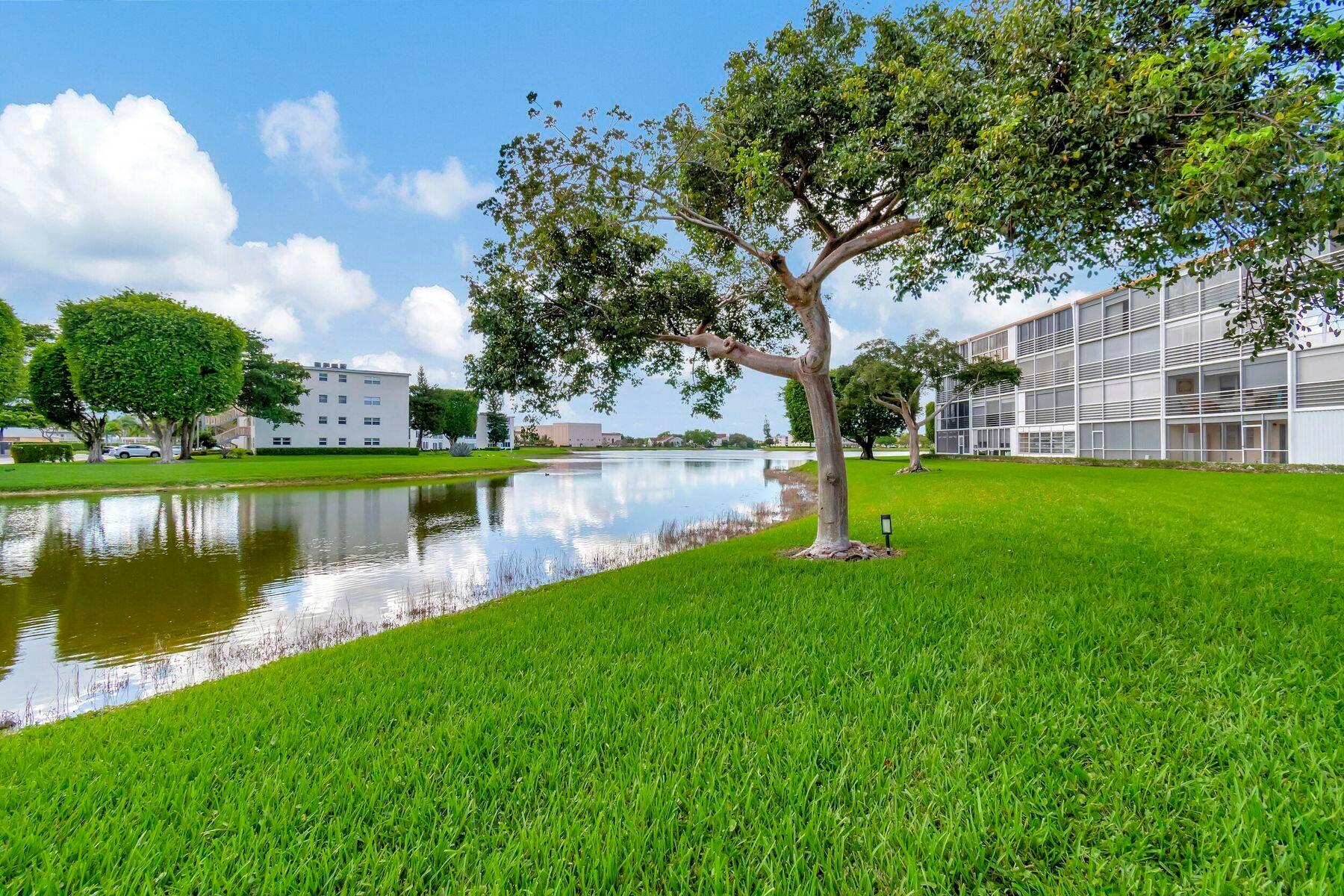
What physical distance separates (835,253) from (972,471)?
2600 centimetres

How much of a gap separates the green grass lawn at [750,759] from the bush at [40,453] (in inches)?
2115

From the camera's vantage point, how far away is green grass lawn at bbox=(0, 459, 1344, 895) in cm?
190

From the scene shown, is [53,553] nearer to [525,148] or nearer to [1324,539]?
[525,148]

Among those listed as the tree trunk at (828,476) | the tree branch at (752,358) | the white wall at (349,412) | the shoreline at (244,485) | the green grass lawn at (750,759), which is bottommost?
the shoreline at (244,485)

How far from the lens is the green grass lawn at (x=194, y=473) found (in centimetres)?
2336

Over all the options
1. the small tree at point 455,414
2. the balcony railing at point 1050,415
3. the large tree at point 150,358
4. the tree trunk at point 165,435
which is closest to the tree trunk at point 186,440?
the tree trunk at point 165,435

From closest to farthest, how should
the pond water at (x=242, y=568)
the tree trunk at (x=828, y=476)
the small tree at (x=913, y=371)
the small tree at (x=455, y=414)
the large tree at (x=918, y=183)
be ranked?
1. the large tree at (x=918, y=183)
2. the pond water at (x=242, y=568)
3. the tree trunk at (x=828, y=476)
4. the small tree at (x=913, y=371)
5. the small tree at (x=455, y=414)

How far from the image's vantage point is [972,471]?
28891 mm

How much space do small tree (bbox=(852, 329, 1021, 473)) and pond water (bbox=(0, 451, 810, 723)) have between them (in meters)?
12.7

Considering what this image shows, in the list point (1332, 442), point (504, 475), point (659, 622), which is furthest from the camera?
point (504, 475)

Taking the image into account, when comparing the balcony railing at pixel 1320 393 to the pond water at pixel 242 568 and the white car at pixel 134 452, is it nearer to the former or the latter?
the pond water at pixel 242 568

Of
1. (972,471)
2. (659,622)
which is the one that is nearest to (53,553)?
(659,622)

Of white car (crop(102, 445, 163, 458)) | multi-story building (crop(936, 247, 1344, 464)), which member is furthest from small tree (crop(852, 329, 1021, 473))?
white car (crop(102, 445, 163, 458))

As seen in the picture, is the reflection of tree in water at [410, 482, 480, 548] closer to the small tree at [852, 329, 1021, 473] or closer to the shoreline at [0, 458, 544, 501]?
the shoreline at [0, 458, 544, 501]
